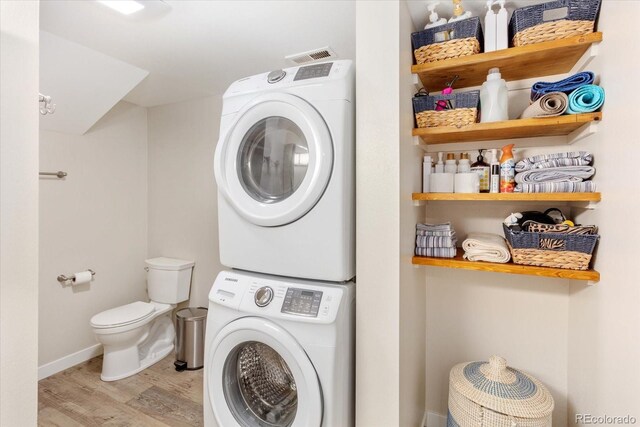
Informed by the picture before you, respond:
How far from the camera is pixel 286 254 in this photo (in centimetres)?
142

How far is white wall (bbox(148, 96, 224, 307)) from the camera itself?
9.11 ft

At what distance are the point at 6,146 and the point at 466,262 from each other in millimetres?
1599

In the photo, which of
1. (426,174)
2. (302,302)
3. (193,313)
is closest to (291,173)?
(302,302)

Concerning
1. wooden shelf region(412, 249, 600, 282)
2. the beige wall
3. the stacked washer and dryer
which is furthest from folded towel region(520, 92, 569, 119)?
the stacked washer and dryer

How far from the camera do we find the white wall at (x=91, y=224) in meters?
2.38

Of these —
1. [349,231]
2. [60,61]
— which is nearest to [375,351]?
[349,231]

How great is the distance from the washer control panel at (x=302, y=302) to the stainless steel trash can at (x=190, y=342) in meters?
1.46

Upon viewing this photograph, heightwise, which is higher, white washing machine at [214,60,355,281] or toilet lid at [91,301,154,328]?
white washing machine at [214,60,355,281]

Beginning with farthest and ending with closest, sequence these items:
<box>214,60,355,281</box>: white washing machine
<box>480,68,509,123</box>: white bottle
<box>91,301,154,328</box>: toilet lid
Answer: <box>91,301,154,328</box>: toilet lid, <box>480,68,509,123</box>: white bottle, <box>214,60,355,281</box>: white washing machine

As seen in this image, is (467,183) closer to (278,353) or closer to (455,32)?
(455,32)

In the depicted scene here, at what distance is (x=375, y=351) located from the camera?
1.32 metres

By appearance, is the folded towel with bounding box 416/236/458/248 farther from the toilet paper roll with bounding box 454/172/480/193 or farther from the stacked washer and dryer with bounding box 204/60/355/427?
the stacked washer and dryer with bounding box 204/60/355/427

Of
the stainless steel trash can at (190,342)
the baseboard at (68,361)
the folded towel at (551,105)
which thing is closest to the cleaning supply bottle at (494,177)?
the folded towel at (551,105)

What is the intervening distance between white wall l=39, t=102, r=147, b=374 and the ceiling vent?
1851mm
